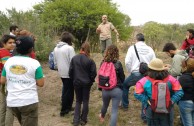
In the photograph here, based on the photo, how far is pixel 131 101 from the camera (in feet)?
25.6

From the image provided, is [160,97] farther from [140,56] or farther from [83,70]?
[83,70]

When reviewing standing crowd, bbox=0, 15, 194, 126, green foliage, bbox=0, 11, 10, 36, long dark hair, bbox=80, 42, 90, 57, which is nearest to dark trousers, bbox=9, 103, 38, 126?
standing crowd, bbox=0, 15, 194, 126

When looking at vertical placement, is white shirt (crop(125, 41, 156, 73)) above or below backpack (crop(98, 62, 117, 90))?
above

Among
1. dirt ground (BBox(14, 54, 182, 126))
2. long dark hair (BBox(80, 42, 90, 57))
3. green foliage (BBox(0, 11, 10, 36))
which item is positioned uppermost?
green foliage (BBox(0, 11, 10, 36))

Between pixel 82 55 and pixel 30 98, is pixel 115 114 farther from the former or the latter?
pixel 30 98

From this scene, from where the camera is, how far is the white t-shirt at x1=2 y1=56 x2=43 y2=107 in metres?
4.23

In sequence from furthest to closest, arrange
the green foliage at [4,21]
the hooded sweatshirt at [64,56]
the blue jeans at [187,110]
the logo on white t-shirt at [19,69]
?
the green foliage at [4,21]
the hooded sweatshirt at [64,56]
the blue jeans at [187,110]
the logo on white t-shirt at [19,69]

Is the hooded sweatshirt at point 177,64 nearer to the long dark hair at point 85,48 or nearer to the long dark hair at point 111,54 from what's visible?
the long dark hair at point 111,54

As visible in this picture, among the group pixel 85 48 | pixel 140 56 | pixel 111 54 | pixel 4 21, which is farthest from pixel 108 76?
pixel 4 21

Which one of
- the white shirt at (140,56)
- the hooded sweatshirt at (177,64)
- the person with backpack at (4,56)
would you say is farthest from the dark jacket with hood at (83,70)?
the hooded sweatshirt at (177,64)

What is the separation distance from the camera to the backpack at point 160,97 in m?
4.59

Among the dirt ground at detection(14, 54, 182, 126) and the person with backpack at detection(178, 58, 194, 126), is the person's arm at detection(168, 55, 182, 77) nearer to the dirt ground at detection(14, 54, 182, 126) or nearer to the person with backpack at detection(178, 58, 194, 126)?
the person with backpack at detection(178, 58, 194, 126)

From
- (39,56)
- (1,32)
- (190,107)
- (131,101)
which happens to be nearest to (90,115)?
(131,101)

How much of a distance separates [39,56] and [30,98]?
25.5ft
